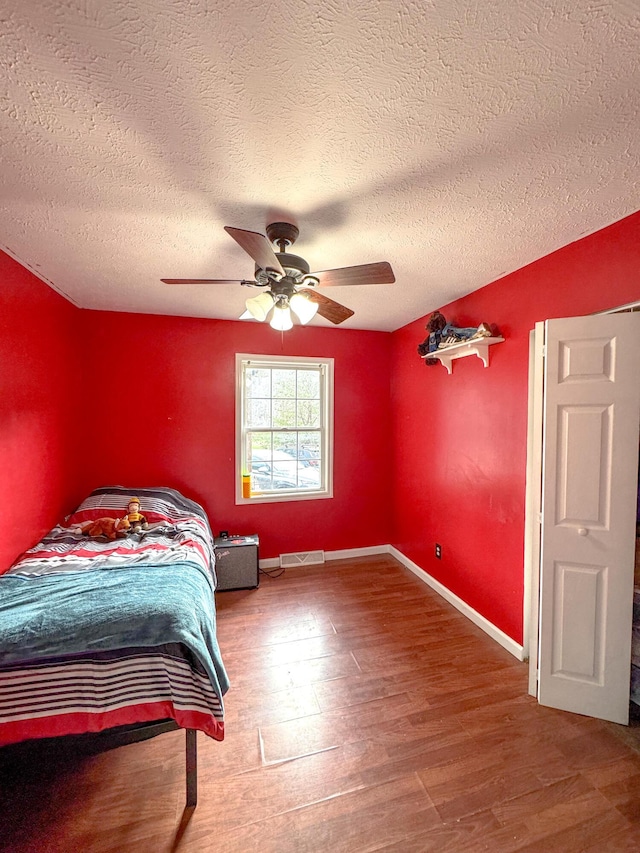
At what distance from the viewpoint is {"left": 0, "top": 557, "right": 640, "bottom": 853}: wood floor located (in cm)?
126

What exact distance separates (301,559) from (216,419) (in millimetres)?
1695

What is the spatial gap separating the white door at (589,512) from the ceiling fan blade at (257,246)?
1.45 meters

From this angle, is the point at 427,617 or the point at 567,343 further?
the point at 427,617

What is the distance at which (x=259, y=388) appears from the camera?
3617mm

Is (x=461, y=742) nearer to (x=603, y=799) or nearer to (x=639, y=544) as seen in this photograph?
(x=603, y=799)

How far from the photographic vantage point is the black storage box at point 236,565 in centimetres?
308

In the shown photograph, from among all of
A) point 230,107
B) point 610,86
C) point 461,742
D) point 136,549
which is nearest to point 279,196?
point 230,107

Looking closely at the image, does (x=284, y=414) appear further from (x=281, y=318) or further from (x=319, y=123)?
(x=319, y=123)

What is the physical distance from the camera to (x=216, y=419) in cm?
343

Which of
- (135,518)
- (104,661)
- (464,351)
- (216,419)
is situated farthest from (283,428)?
(104,661)

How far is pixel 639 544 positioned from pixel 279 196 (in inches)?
98.1

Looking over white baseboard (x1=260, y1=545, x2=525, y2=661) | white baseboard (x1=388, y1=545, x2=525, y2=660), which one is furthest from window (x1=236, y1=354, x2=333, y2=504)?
white baseboard (x1=388, y1=545, x2=525, y2=660)

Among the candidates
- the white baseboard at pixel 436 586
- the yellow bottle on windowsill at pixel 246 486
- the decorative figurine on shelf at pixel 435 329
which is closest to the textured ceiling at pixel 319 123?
the decorative figurine on shelf at pixel 435 329

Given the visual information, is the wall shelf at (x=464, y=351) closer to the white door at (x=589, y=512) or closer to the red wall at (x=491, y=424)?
the red wall at (x=491, y=424)
